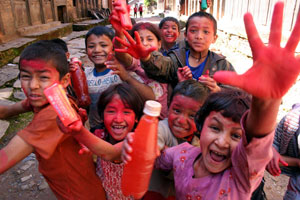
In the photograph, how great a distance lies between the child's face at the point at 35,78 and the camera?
1.25 meters

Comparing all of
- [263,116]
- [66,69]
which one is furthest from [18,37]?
[263,116]

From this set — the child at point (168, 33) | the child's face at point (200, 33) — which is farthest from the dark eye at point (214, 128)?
the child at point (168, 33)

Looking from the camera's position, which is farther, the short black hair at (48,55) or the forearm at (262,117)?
the short black hair at (48,55)

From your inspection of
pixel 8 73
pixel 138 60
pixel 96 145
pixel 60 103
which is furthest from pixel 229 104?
pixel 8 73

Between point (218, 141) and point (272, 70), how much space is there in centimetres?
48

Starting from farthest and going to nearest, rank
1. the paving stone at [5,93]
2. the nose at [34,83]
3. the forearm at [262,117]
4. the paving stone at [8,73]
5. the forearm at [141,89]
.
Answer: the paving stone at [8,73]
the paving stone at [5,93]
the forearm at [141,89]
the nose at [34,83]
the forearm at [262,117]

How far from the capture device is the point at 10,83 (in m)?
4.49

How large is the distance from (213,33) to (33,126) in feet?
5.68

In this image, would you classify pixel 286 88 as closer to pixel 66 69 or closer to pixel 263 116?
pixel 263 116

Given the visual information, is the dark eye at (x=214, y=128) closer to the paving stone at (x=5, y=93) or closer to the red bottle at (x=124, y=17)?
the red bottle at (x=124, y=17)

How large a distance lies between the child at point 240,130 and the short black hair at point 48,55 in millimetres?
780

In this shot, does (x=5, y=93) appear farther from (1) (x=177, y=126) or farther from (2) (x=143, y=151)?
(2) (x=143, y=151)

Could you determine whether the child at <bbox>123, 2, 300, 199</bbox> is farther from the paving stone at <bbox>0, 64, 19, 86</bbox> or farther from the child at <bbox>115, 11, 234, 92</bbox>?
the paving stone at <bbox>0, 64, 19, 86</bbox>

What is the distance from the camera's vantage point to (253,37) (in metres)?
0.73
